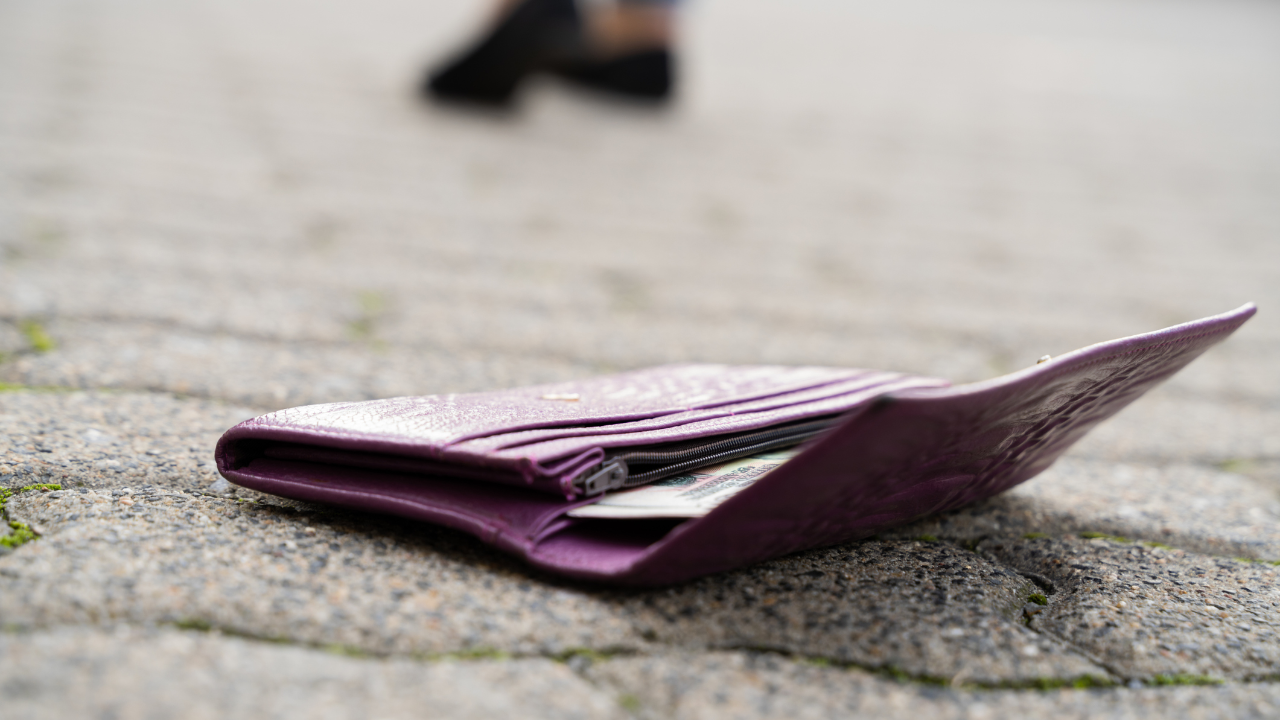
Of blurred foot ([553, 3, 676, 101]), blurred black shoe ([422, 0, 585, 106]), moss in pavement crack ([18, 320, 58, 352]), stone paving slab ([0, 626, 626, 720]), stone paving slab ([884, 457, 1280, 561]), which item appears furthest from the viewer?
blurred foot ([553, 3, 676, 101])

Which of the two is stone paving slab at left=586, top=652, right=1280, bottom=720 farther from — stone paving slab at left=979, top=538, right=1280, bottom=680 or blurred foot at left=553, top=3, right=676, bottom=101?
blurred foot at left=553, top=3, right=676, bottom=101

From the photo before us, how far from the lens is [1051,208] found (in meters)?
2.62

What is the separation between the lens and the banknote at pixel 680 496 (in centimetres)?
64

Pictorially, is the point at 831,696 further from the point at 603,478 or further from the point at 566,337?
the point at 566,337

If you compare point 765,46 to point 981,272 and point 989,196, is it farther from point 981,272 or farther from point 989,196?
point 981,272

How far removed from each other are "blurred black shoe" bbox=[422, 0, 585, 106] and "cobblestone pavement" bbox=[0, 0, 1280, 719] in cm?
11

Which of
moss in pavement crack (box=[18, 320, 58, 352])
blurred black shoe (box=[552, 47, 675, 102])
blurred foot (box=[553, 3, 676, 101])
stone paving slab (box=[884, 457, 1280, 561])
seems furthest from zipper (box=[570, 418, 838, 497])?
blurred black shoe (box=[552, 47, 675, 102])

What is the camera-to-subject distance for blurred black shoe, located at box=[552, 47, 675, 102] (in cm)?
326

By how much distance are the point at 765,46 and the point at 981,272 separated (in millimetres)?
3313

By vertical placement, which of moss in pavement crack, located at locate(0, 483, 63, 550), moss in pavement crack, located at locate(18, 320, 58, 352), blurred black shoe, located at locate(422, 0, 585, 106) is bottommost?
moss in pavement crack, located at locate(0, 483, 63, 550)

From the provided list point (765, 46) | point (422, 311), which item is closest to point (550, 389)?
point (422, 311)

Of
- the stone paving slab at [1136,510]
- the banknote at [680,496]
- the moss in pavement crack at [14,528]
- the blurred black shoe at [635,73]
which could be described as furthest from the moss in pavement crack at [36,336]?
the blurred black shoe at [635,73]

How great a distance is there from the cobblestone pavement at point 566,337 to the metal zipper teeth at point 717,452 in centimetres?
9

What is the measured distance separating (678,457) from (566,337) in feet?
2.32
